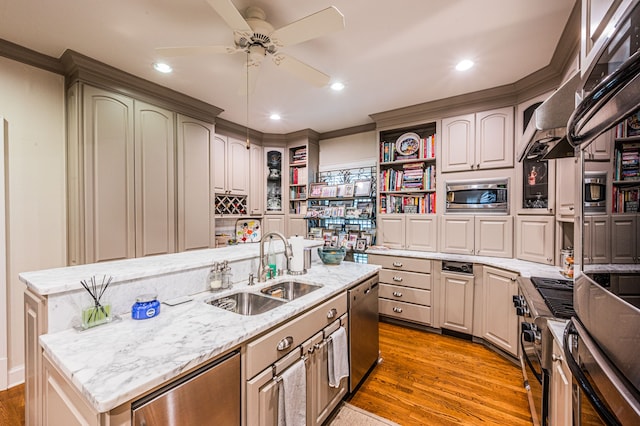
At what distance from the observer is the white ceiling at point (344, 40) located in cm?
175

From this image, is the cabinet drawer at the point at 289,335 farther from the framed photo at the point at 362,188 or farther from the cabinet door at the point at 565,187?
the framed photo at the point at 362,188

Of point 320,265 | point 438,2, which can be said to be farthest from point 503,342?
point 438,2

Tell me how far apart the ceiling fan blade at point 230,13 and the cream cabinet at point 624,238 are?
1.76m

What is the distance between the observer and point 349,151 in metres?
4.27

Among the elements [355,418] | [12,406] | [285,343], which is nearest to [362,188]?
[355,418]

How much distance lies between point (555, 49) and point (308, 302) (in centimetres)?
278

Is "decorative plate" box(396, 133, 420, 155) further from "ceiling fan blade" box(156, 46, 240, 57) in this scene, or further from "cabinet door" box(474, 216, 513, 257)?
"ceiling fan blade" box(156, 46, 240, 57)

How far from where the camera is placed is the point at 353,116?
3.74 metres

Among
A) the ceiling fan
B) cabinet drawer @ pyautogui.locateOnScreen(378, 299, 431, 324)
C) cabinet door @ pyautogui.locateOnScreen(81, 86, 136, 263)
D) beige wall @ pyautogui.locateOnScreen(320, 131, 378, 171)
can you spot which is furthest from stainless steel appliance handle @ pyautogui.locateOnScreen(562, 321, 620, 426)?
beige wall @ pyautogui.locateOnScreen(320, 131, 378, 171)

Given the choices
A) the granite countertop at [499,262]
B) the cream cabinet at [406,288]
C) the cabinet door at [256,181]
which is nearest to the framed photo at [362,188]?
the granite countertop at [499,262]

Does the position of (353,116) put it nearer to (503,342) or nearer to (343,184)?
(343,184)

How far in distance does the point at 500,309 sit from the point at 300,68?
2799 millimetres

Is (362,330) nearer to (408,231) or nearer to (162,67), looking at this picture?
(408,231)

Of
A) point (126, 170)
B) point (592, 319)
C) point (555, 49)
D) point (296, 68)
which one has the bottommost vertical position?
point (592, 319)
